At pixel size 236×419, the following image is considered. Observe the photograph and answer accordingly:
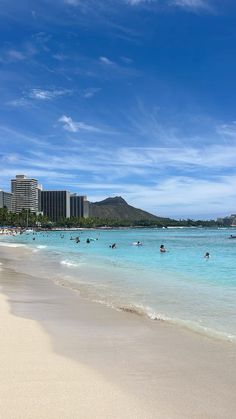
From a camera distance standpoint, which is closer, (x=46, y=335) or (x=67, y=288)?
(x=46, y=335)

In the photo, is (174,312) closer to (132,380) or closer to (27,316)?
(27,316)

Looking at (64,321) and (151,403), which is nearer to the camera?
(151,403)

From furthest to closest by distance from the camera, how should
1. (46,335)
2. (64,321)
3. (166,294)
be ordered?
(166,294) → (64,321) → (46,335)

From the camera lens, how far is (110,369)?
6.20 metres

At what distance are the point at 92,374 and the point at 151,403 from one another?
1.19 meters

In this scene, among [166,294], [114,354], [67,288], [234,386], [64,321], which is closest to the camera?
[234,386]

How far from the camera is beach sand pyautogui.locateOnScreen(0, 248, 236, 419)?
4.73 meters

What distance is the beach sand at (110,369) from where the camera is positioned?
4.73 meters

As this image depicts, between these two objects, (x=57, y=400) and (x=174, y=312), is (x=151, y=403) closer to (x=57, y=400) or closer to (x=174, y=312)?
(x=57, y=400)

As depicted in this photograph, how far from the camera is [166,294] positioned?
1527 cm

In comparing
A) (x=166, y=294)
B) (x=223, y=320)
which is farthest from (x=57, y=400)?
(x=166, y=294)

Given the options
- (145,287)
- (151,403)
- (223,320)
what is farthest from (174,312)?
(151,403)

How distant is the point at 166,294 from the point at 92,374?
960 centimetres

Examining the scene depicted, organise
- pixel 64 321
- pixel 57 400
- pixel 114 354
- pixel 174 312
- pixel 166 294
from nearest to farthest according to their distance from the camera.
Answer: pixel 57 400 < pixel 114 354 < pixel 64 321 < pixel 174 312 < pixel 166 294
